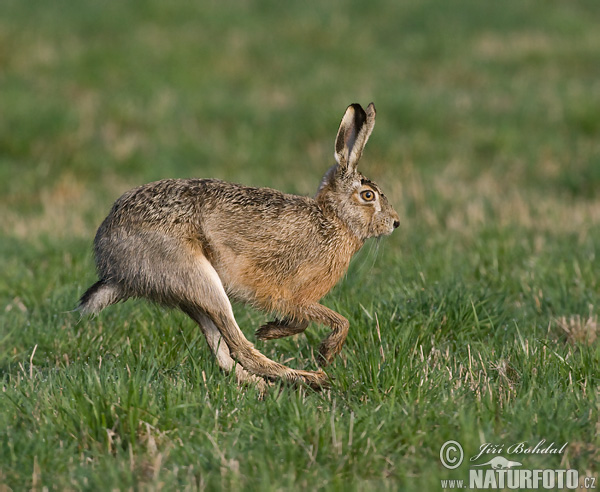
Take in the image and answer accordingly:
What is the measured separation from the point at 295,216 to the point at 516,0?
17.0 m

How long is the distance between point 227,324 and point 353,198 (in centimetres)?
103

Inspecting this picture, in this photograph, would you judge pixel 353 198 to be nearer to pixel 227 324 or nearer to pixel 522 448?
pixel 227 324

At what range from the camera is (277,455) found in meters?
3.20

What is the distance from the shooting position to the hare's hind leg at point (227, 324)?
397 cm

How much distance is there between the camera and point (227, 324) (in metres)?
4.05

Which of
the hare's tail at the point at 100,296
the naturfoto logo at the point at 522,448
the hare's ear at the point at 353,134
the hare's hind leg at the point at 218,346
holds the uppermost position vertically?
the hare's ear at the point at 353,134

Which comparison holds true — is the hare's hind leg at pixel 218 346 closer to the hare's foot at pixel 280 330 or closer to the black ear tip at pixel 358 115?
the hare's foot at pixel 280 330

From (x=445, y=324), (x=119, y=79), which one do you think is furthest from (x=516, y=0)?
Result: (x=445, y=324)

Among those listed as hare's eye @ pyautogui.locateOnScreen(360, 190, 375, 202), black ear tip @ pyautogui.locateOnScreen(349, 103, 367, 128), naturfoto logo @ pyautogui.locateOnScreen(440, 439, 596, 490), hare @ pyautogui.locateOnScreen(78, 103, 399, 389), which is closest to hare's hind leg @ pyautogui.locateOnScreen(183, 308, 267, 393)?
hare @ pyautogui.locateOnScreen(78, 103, 399, 389)

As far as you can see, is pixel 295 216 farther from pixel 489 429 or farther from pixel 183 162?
pixel 183 162

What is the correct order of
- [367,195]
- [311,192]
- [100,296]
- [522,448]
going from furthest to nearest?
1. [311,192]
2. [367,195]
3. [100,296]
4. [522,448]

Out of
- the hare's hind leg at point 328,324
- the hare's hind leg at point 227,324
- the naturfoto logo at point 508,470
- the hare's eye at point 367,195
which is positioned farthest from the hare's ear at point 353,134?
the naturfoto logo at point 508,470

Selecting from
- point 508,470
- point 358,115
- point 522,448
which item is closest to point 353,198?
point 358,115

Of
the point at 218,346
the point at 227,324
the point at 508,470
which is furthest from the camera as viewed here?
the point at 218,346
